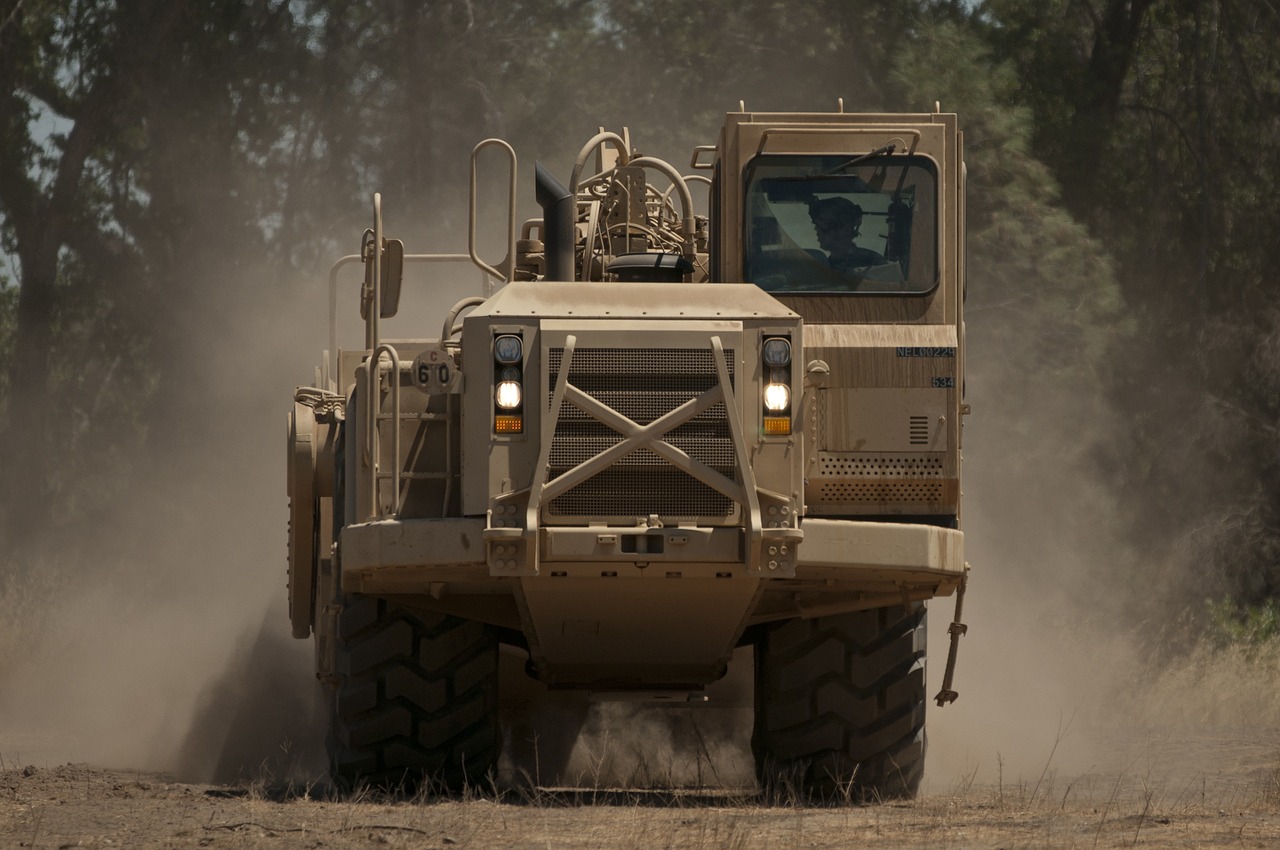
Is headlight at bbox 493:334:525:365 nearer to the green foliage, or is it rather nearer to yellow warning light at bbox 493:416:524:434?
yellow warning light at bbox 493:416:524:434

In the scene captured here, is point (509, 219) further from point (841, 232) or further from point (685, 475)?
point (685, 475)

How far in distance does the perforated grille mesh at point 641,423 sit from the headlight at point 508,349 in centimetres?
14

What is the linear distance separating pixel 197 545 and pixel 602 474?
16.4 m

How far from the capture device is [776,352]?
8906mm

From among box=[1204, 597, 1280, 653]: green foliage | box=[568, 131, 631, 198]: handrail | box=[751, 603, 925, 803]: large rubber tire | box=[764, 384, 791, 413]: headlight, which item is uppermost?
box=[568, 131, 631, 198]: handrail

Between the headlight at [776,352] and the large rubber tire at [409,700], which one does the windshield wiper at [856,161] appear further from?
the large rubber tire at [409,700]

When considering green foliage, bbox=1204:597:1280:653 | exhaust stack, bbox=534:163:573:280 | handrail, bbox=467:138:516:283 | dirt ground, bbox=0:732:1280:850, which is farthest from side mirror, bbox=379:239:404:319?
green foliage, bbox=1204:597:1280:653

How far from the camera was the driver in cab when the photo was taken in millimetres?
9922

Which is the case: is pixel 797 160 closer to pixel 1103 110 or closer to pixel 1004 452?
pixel 1004 452

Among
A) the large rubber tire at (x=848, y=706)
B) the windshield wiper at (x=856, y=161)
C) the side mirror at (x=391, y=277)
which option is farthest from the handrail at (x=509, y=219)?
the large rubber tire at (x=848, y=706)

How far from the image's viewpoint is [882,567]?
29.5 feet

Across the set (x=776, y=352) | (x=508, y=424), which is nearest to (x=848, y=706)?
(x=776, y=352)

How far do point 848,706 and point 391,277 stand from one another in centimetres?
295

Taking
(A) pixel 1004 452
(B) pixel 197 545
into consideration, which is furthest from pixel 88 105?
(A) pixel 1004 452
